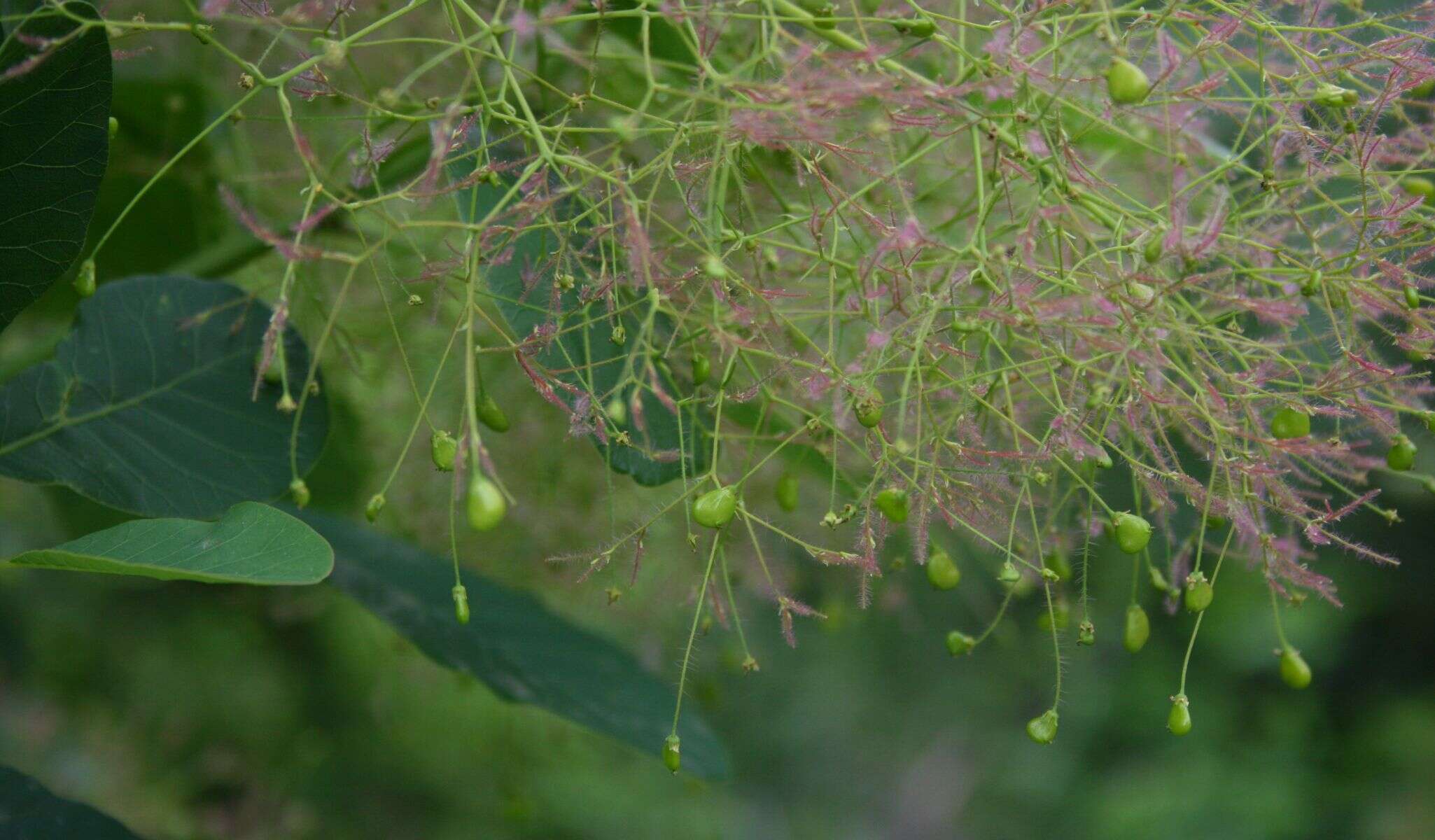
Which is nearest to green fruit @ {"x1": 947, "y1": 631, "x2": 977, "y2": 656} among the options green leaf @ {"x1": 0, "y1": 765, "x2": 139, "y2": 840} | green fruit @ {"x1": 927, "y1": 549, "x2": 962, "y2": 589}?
green fruit @ {"x1": 927, "y1": 549, "x2": 962, "y2": 589}

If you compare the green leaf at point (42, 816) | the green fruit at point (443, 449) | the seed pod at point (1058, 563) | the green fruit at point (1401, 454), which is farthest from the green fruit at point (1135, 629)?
the green leaf at point (42, 816)

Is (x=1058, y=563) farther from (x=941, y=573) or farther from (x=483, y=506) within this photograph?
(x=483, y=506)

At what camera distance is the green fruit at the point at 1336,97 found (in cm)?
52

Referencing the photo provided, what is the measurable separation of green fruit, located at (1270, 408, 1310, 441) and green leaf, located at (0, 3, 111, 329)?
55 cm

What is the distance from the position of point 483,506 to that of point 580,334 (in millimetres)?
202

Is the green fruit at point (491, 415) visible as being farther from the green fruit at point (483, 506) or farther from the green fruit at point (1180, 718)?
the green fruit at point (1180, 718)

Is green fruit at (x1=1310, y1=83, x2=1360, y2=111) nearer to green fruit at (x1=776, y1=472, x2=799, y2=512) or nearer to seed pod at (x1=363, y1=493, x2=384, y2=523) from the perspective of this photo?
green fruit at (x1=776, y1=472, x2=799, y2=512)

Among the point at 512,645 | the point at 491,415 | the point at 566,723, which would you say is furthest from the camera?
the point at 566,723

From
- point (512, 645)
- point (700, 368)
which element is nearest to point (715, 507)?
point (700, 368)

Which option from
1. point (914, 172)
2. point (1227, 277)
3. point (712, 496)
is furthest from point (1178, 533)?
point (712, 496)

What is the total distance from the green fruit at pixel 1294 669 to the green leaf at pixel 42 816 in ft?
2.01

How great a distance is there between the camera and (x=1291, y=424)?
56cm

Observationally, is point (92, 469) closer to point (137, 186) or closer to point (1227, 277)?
point (137, 186)

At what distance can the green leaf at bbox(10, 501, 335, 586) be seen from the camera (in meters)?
0.44
